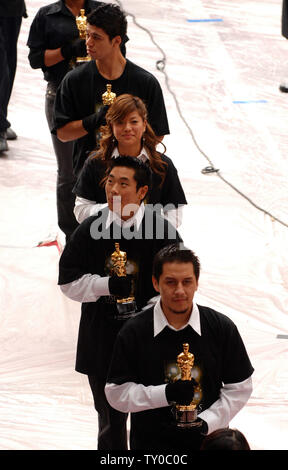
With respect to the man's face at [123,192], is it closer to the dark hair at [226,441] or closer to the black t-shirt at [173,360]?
the black t-shirt at [173,360]

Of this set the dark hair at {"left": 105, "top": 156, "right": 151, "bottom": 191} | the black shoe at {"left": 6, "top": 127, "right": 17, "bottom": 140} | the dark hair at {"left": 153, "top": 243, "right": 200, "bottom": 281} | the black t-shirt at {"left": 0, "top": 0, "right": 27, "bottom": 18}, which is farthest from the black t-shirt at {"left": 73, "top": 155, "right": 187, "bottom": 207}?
the black shoe at {"left": 6, "top": 127, "right": 17, "bottom": 140}

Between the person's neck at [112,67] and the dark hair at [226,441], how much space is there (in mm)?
2273

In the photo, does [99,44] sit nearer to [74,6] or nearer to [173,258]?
[74,6]

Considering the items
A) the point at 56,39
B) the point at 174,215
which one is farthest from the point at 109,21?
the point at 174,215

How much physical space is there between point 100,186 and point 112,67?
701 millimetres

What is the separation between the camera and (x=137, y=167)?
3.29m

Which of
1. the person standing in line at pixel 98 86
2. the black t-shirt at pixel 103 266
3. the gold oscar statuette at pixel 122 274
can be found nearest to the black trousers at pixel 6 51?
the person standing in line at pixel 98 86

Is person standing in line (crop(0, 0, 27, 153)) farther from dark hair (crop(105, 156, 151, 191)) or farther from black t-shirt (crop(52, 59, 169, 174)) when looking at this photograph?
dark hair (crop(105, 156, 151, 191))

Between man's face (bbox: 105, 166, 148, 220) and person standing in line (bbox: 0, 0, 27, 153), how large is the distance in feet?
10.9

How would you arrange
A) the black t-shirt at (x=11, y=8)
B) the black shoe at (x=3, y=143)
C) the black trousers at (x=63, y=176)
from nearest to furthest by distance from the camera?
the black trousers at (x=63, y=176) → the black t-shirt at (x=11, y=8) → the black shoe at (x=3, y=143)

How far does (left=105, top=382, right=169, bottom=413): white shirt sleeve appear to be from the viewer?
8.93 ft

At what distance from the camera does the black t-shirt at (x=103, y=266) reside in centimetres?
317
